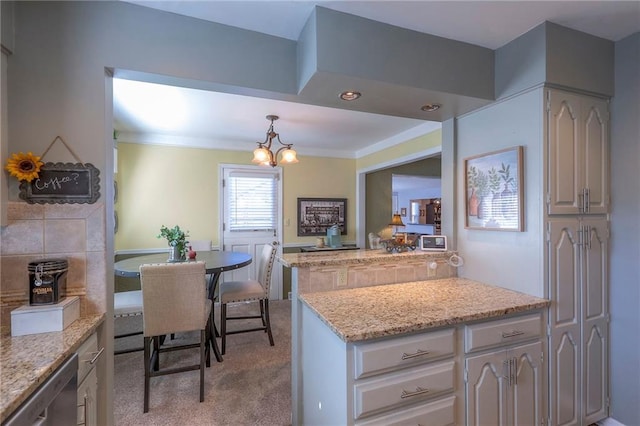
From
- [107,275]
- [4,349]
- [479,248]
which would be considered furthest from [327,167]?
[4,349]

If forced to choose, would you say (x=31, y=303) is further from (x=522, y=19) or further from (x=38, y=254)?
(x=522, y=19)

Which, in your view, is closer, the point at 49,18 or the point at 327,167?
the point at 49,18

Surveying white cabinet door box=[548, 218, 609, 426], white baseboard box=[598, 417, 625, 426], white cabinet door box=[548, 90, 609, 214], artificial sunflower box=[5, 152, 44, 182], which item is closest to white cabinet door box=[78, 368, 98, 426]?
artificial sunflower box=[5, 152, 44, 182]

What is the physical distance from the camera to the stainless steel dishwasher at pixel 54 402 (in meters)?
0.90

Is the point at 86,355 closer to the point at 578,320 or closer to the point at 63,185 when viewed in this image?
the point at 63,185

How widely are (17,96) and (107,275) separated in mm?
912

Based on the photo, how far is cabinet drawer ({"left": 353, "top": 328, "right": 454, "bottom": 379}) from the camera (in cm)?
128

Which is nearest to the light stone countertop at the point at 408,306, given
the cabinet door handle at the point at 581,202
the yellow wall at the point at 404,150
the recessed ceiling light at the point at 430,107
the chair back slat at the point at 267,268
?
the cabinet door handle at the point at 581,202

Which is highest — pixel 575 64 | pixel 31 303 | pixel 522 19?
pixel 522 19

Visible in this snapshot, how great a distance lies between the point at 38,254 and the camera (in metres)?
1.36

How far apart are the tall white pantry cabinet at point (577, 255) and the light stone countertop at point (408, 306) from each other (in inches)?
11.2

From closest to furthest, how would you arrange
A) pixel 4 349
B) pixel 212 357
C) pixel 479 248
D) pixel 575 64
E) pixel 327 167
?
pixel 4 349, pixel 575 64, pixel 479 248, pixel 212 357, pixel 327 167

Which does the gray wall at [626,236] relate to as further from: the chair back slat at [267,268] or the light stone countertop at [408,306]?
the chair back slat at [267,268]

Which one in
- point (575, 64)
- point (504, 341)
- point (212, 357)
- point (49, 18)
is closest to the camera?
point (49, 18)
